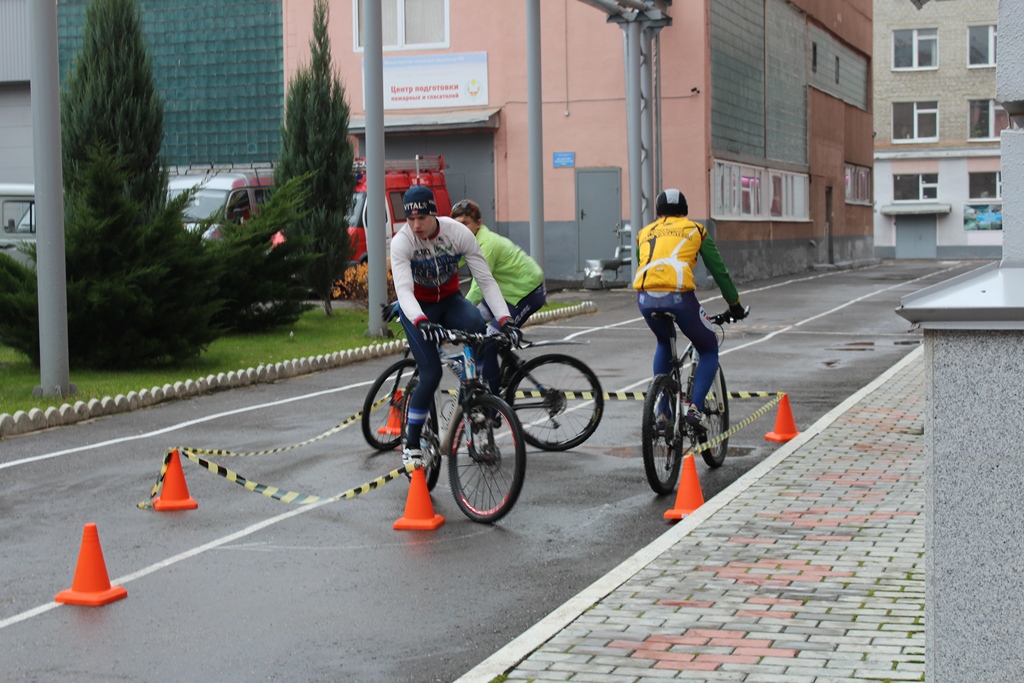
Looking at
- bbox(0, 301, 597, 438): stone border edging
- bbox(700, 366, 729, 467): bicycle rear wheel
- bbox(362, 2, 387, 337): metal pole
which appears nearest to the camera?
bbox(700, 366, 729, 467): bicycle rear wheel

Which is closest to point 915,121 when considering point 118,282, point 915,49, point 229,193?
point 915,49

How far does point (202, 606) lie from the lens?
6312mm

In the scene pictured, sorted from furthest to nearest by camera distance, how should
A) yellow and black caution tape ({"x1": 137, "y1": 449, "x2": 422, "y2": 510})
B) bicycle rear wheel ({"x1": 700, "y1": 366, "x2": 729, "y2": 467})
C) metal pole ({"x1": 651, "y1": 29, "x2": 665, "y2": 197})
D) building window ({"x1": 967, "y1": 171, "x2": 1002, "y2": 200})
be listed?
building window ({"x1": 967, "y1": 171, "x2": 1002, "y2": 200})
metal pole ({"x1": 651, "y1": 29, "x2": 665, "y2": 197})
bicycle rear wheel ({"x1": 700, "y1": 366, "x2": 729, "y2": 467})
yellow and black caution tape ({"x1": 137, "y1": 449, "x2": 422, "y2": 510})

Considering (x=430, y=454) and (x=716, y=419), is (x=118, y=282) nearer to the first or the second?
(x=430, y=454)

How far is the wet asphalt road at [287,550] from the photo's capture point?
18.4 feet

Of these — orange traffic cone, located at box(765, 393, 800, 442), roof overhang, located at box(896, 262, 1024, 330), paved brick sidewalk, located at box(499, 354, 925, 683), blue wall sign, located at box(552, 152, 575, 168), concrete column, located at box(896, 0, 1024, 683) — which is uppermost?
blue wall sign, located at box(552, 152, 575, 168)

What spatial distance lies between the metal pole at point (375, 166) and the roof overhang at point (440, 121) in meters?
14.9

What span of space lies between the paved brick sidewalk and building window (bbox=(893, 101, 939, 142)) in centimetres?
5915

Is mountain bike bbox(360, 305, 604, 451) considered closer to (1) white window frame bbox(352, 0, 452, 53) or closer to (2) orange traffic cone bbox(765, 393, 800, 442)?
(2) orange traffic cone bbox(765, 393, 800, 442)

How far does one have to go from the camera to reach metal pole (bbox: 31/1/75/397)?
43.5ft

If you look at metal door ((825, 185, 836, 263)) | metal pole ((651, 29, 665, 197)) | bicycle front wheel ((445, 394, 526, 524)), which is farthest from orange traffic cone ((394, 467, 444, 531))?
metal door ((825, 185, 836, 263))

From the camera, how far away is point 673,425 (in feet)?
29.2

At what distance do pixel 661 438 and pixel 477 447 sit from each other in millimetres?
1335

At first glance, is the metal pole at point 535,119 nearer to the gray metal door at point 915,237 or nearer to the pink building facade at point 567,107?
the pink building facade at point 567,107
